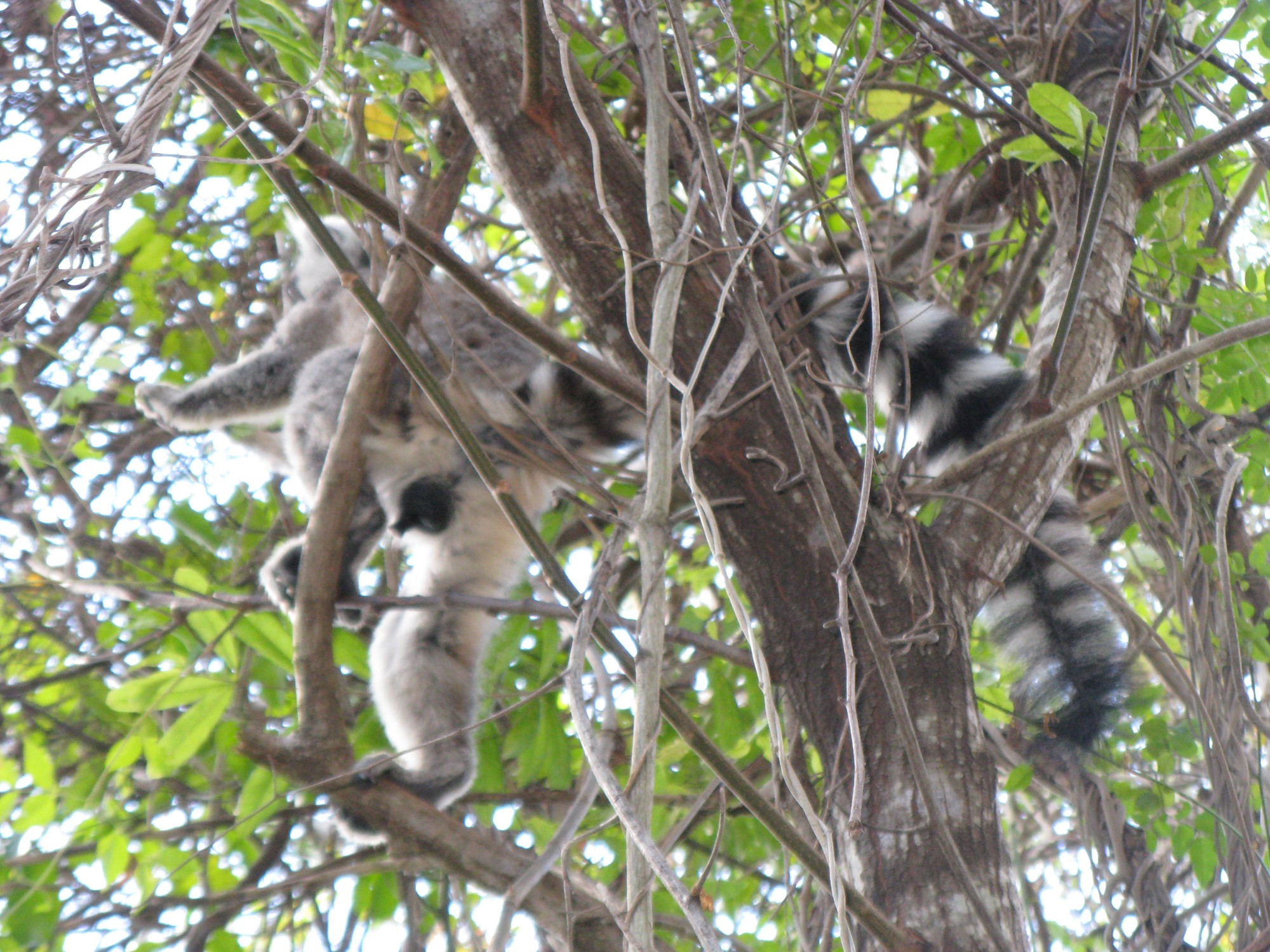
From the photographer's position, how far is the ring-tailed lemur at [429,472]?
10.2 ft

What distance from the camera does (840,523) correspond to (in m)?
1.81

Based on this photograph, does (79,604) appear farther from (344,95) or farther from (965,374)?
(965,374)

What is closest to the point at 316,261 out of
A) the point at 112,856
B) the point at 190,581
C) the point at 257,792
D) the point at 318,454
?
the point at 318,454

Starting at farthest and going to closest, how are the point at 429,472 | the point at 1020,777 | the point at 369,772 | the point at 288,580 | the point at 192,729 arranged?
the point at 429,472, the point at 288,580, the point at 369,772, the point at 192,729, the point at 1020,777

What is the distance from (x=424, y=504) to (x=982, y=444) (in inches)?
69.5

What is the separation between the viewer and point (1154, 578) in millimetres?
3082

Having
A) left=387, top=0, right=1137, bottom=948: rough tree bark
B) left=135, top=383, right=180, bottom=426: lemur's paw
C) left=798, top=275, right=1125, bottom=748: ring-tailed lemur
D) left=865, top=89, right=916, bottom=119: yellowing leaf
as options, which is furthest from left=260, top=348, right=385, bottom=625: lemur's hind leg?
left=865, top=89, right=916, bottom=119: yellowing leaf

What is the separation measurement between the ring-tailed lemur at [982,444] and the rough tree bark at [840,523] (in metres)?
0.21

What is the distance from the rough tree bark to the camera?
1.54 metres

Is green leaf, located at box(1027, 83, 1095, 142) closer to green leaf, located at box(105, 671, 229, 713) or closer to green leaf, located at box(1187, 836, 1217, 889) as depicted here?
green leaf, located at box(1187, 836, 1217, 889)

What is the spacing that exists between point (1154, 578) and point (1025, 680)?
111 cm

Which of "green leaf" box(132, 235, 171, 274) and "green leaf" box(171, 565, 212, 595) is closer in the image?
"green leaf" box(171, 565, 212, 595)

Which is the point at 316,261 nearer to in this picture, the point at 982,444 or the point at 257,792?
the point at 257,792

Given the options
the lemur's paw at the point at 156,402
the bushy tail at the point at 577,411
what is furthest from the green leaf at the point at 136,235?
the bushy tail at the point at 577,411
